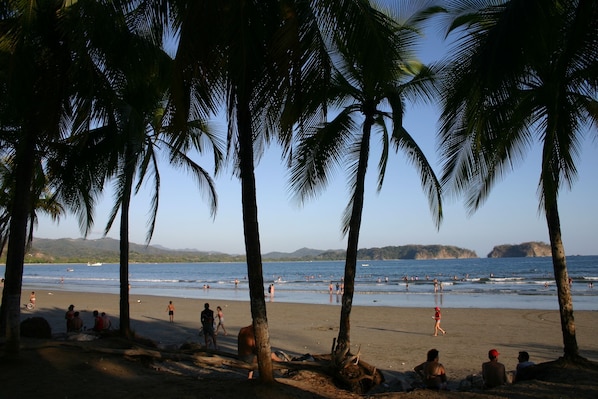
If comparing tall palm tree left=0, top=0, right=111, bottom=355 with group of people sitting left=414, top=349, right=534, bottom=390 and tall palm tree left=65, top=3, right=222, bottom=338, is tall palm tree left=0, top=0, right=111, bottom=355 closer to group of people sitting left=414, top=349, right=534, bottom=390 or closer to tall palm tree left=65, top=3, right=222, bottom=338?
tall palm tree left=65, top=3, right=222, bottom=338

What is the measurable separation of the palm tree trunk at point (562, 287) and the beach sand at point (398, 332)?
68.9 inches

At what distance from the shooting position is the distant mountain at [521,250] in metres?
174

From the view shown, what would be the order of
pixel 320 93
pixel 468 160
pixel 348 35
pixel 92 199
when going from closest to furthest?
1. pixel 348 35
2. pixel 320 93
3. pixel 468 160
4. pixel 92 199

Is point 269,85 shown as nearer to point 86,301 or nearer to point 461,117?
point 461,117

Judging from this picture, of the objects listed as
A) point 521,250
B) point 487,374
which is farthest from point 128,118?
point 521,250

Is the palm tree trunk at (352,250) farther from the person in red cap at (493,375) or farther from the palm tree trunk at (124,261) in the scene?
the palm tree trunk at (124,261)

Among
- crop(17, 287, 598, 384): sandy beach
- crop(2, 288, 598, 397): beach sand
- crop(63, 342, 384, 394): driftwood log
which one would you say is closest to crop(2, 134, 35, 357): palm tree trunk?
crop(63, 342, 384, 394): driftwood log

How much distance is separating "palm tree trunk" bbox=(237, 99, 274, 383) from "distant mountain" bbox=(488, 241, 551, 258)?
608 ft

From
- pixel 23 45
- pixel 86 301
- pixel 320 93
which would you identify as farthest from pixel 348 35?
pixel 86 301

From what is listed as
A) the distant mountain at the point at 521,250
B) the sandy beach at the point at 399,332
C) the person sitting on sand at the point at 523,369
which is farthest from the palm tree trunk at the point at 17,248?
the distant mountain at the point at 521,250

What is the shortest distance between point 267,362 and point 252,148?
9.93 ft

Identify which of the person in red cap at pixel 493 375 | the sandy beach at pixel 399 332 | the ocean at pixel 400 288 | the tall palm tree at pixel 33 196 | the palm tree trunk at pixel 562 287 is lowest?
the ocean at pixel 400 288

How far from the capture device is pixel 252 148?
7.42 m

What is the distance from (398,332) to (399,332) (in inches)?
1.5
